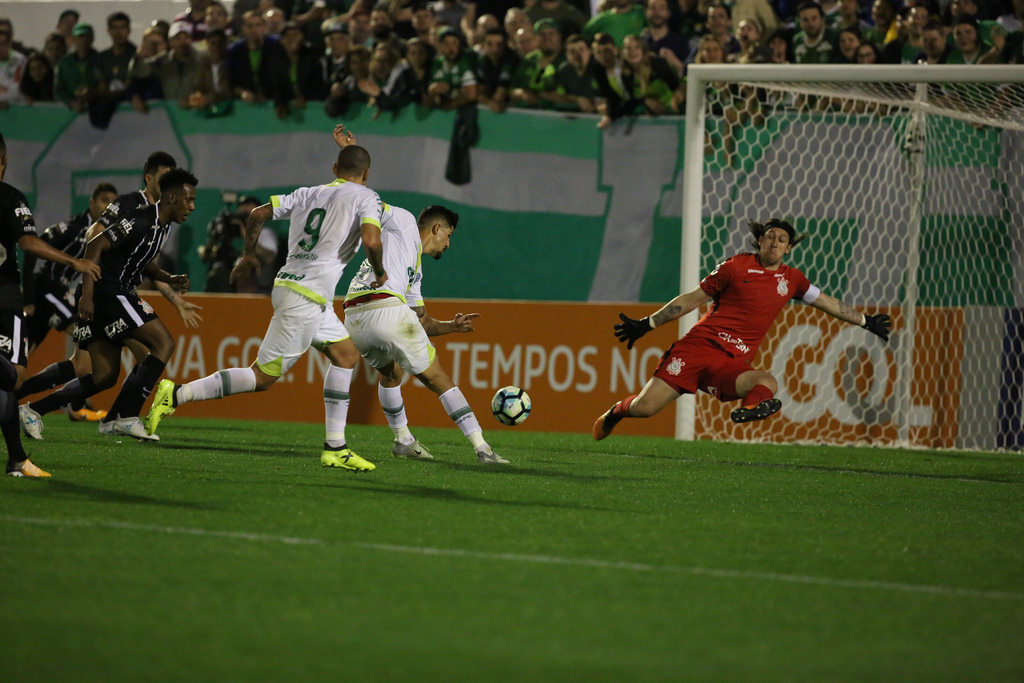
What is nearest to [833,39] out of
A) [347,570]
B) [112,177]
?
[112,177]

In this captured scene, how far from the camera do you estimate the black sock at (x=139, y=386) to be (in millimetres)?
9719

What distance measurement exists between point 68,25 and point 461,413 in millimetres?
12150

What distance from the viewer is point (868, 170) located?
1287 cm

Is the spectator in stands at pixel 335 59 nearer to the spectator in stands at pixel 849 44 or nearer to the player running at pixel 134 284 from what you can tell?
the spectator in stands at pixel 849 44

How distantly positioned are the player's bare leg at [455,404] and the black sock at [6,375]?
100 inches

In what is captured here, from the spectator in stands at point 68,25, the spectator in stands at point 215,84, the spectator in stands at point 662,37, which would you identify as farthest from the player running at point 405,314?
the spectator in stands at point 68,25

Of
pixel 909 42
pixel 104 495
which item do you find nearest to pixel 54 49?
pixel 909 42

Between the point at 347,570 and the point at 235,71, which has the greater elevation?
the point at 235,71

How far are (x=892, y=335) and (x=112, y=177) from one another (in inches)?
384

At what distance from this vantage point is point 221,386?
8.33 metres

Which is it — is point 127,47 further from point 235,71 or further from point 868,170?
point 868,170

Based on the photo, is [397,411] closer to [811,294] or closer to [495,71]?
[811,294]

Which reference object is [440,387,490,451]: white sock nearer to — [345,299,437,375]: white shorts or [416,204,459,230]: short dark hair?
[345,299,437,375]: white shorts

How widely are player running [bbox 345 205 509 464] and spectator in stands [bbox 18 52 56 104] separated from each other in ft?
33.4
